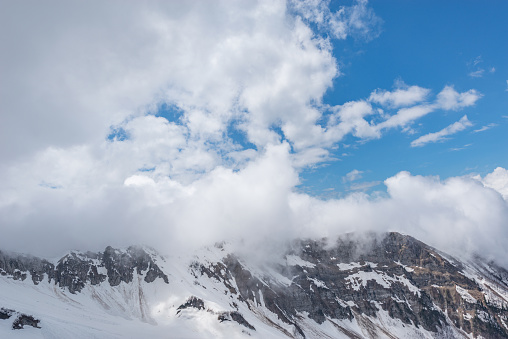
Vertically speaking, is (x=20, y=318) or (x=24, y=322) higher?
(x=20, y=318)

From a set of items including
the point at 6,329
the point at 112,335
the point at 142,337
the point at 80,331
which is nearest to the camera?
Answer: the point at 6,329

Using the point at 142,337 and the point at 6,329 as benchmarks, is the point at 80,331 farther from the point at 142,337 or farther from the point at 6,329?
the point at 142,337

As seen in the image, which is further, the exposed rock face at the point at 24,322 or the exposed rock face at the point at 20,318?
the exposed rock face at the point at 20,318

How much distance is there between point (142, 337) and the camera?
7421 inches

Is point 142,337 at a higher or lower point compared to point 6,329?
lower

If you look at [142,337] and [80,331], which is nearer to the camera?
[80,331]

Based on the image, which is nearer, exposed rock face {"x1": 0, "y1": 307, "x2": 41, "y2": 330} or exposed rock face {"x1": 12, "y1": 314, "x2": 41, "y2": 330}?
exposed rock face {"x1": 12, "y1": 314, "x2": 41, "y2": 330}

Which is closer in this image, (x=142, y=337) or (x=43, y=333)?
(x=43, y=333)

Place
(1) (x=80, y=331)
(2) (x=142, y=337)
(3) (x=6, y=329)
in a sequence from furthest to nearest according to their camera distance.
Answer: (2) (x=142, y=337) < (1) (x=80, y=331) < (3) (x=6, y=329)

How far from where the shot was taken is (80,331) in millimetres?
145375

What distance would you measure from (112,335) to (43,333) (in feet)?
139

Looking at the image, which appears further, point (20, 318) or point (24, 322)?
point (20, 318)

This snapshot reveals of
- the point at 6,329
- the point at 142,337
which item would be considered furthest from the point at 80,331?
the point at 142,337

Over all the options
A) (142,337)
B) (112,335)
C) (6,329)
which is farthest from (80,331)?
(142,337)
